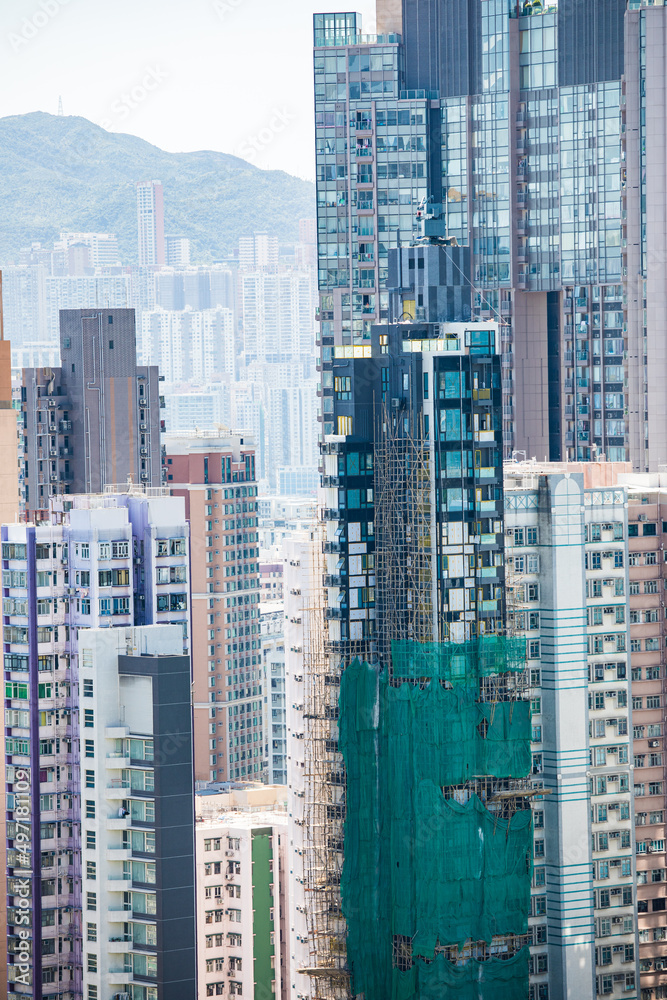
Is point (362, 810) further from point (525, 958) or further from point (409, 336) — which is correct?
point (409, 336)

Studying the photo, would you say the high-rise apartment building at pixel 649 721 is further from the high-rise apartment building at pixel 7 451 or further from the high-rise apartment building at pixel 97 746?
the high-rise apartment building at pixel 7 451

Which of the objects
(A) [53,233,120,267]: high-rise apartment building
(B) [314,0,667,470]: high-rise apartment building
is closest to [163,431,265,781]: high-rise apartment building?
(B) [314,0,667,470]: high-rise apartment building

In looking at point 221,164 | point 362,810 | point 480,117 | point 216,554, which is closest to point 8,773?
point 362,810

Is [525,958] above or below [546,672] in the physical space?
below

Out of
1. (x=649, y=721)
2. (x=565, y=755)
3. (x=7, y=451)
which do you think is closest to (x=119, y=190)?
(x=7, y=451)

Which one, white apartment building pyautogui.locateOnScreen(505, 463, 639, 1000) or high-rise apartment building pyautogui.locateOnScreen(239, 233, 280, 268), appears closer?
white apartment building pyautogui.locateOnScreen(505, 463, 639, 1000)

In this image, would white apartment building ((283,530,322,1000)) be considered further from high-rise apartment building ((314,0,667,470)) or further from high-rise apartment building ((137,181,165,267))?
high-rise apartment building ((137,181,165,267))
